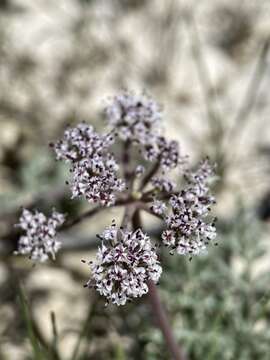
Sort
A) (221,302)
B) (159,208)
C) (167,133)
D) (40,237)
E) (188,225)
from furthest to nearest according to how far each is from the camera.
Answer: (167,133)
(221,302)
(40,237)
(159,208)
(188,225)

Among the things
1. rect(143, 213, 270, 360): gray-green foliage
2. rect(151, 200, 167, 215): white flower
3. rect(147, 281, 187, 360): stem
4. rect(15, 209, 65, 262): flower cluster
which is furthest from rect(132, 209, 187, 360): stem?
rect(143, 213, 270, 360): gray-green foliage

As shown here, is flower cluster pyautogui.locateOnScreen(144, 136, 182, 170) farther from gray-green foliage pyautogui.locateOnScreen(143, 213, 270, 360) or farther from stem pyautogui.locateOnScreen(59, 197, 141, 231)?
gray-green foliage pyautogui.locateOnScreen(143, 213, 270, 360)

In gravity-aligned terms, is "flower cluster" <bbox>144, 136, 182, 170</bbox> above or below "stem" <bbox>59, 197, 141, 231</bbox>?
above

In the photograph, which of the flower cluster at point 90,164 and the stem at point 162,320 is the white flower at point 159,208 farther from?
the stem at point 162,320

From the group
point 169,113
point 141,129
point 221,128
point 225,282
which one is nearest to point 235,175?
point 221,128

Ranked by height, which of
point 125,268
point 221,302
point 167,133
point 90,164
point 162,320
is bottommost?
point 125,268

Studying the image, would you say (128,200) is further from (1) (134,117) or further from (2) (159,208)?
(1) (134,117)

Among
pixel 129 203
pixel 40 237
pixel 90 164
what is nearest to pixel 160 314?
pixel 129 203
